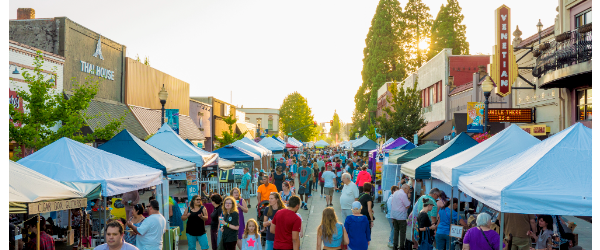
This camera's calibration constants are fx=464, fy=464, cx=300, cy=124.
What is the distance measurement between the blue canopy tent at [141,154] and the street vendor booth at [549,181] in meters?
7.36

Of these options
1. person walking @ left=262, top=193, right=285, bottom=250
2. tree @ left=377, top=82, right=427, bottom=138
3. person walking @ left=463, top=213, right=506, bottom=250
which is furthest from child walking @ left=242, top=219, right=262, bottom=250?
tree @ left=377, top=82, right=427, bottom=138

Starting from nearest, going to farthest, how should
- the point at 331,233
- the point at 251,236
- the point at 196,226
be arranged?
the point at 331,233
the point at 251,236
the point at 196,226

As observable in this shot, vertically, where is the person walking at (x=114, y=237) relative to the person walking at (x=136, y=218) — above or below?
above

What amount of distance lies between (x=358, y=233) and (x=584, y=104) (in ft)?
43.8

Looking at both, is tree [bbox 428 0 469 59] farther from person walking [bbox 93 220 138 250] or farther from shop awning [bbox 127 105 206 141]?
person walking [bbox 93 220 138 250]

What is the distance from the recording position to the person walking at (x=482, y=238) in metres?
7.10

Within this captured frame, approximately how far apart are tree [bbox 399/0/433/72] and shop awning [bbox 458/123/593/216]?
52340 millimetres

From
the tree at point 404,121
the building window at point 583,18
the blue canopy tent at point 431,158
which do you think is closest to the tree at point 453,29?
the tree at point 404,121

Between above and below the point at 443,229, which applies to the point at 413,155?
above

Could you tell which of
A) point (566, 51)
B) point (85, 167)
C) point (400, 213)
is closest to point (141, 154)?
point (85, 167)

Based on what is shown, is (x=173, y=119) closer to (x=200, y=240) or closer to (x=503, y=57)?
(x=200, y=240)

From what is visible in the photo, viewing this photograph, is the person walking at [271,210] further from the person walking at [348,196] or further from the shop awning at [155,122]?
the shop awning at [155,122]

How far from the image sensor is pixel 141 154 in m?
11.4

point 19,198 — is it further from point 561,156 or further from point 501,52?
point 501,52
